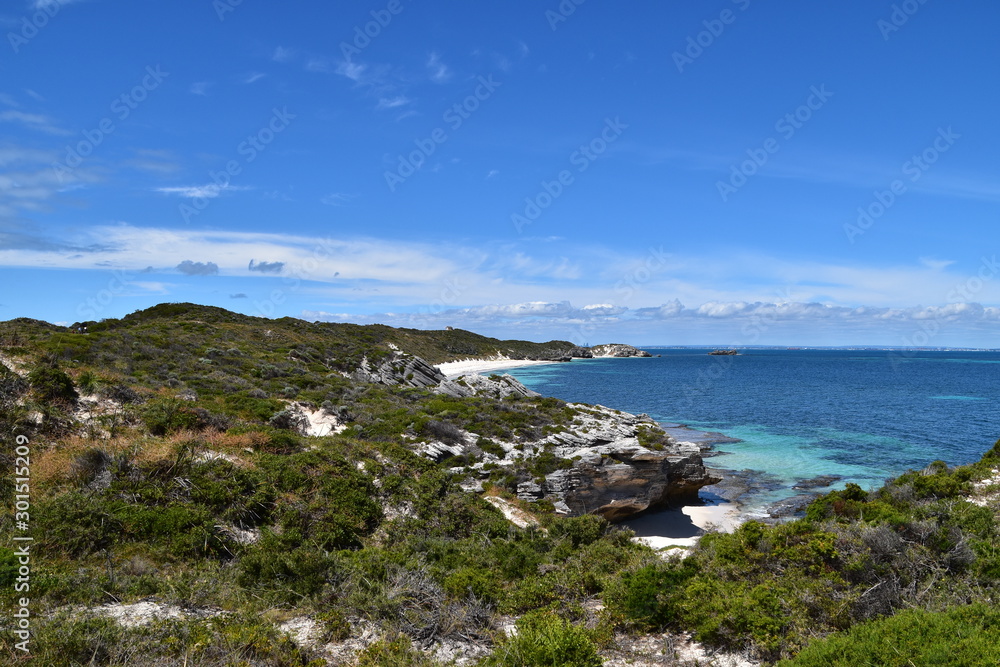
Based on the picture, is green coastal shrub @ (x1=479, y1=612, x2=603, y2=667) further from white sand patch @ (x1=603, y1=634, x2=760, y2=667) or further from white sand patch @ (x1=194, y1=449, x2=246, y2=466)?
white sand patch @ (x1=194, y1=449, x2=246, y2=466)

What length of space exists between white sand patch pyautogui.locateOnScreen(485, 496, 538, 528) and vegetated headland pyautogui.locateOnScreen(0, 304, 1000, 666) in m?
0.10

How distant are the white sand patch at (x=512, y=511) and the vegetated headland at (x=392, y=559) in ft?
0.34

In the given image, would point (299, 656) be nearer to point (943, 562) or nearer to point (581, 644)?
point (581, 644)

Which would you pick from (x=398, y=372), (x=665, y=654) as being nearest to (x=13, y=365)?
(x=665, y=654)

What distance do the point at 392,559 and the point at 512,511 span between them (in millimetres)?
8677

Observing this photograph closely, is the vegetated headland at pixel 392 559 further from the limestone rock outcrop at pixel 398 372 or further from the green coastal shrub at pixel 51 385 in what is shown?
the limestone rock outcrop at pixel 398 372

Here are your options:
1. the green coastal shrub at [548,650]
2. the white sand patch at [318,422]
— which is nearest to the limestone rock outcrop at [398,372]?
the white sand patch at [318,422]

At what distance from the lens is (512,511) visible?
735 inches

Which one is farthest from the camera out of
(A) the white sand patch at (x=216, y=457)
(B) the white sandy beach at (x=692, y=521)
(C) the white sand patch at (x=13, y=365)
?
(B) the white sandy beach at (x=692, y=521)

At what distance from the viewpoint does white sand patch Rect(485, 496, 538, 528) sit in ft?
58.5

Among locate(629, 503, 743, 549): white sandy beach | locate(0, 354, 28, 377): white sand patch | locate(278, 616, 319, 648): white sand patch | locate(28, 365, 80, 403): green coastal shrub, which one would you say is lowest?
locate(629, 503, 743, 549): white sandy beach

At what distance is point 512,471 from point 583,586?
11905 mm

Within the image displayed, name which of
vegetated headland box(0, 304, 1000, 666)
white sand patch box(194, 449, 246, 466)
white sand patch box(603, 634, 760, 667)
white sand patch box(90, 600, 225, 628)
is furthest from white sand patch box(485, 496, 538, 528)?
white sand patch box(90, 600, 225, 628)

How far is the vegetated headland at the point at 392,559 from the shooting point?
23.7 feet
